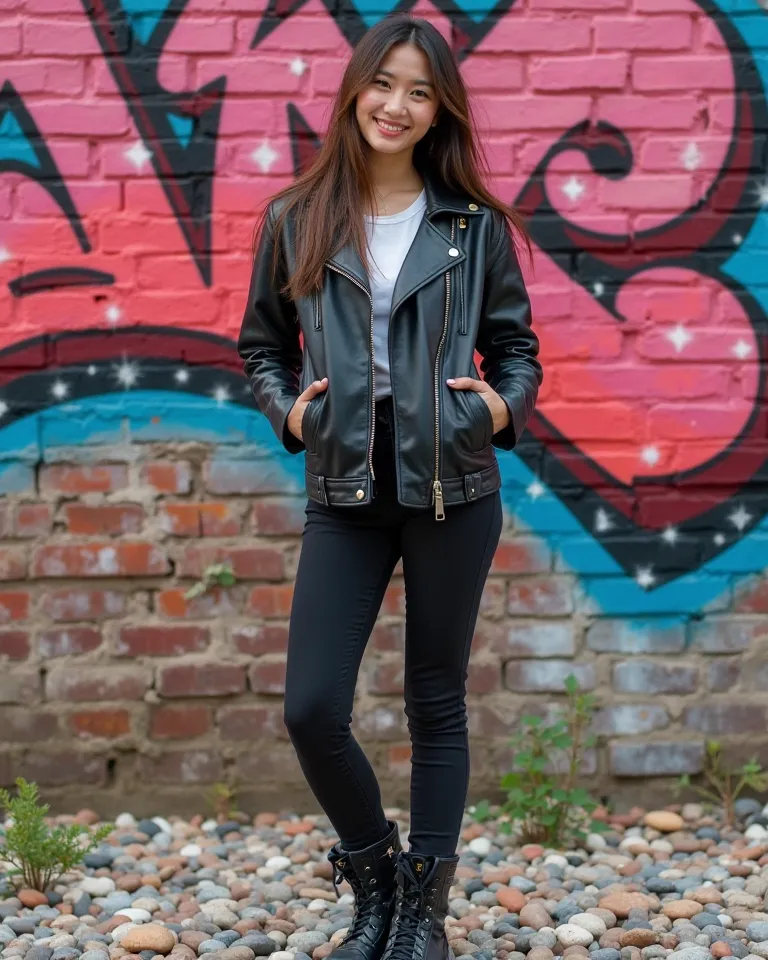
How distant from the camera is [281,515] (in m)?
3.28

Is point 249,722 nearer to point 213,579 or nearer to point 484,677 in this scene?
point 213,579

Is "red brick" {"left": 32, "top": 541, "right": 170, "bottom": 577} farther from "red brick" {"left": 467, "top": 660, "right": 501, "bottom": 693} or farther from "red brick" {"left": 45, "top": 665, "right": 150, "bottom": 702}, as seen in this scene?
"red brick" {"left": 467, "top": 660, "right": 501, "bottom": 693}

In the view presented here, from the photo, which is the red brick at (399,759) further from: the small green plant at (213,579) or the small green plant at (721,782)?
the small green plant at (721,782)

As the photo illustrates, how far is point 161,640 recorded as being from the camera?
10.8 ft

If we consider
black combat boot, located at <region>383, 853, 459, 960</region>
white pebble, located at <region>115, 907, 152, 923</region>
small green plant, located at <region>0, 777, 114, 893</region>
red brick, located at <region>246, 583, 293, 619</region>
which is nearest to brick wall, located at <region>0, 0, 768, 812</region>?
red brick, located at <region>246, 583, 293, 619</region>

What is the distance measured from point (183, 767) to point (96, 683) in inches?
13.5

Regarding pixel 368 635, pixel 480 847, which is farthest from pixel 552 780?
pixel 368 635

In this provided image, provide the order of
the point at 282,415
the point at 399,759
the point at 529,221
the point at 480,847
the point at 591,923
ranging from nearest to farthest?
the point at 282,415 → the point at 591,923 → the point at 480,847 → the point at 529,221 → the point at 399,759

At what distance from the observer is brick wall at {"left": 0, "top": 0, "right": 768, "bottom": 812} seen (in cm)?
316

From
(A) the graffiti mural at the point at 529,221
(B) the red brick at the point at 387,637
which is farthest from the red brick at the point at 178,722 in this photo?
(A) the graffiti mural at the point at 529,221

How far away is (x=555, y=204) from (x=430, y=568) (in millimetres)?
1360

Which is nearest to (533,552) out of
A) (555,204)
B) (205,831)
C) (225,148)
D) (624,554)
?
(624,554)

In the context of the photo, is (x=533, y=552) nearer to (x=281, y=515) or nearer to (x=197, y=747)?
(x=281, y=515)

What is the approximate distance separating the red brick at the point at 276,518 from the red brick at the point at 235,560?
53 millimetres
